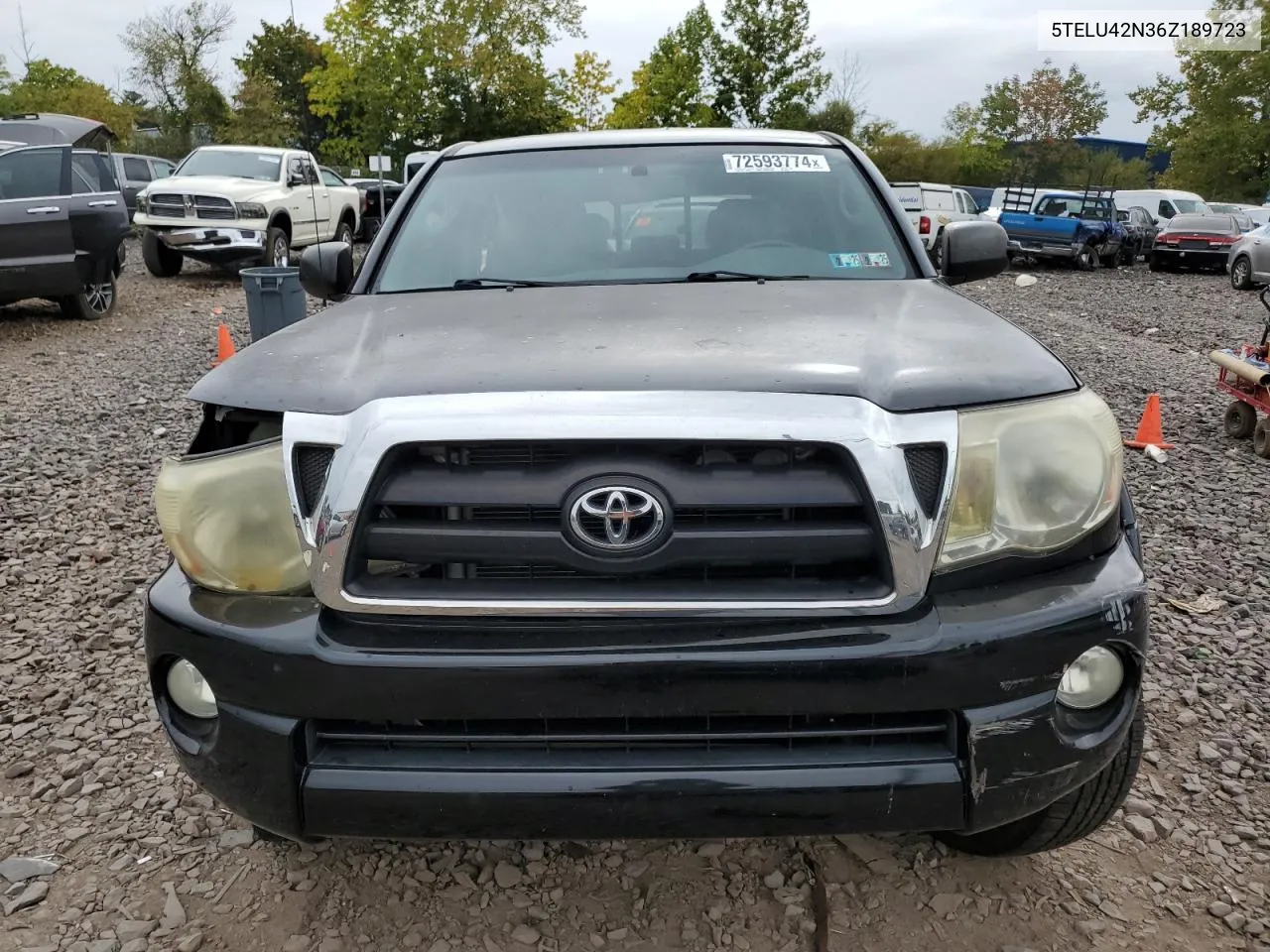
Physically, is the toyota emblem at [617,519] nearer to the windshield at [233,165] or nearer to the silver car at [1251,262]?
the windshield at [233,165]

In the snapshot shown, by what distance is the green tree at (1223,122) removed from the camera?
1654 inches

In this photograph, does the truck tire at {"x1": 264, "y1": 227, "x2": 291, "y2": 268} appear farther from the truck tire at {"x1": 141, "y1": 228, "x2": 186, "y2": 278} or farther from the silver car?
the silver car

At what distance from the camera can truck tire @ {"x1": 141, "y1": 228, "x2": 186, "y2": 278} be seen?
47.4ft

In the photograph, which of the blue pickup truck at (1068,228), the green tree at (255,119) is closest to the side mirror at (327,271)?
the blue pickup truck at (1068,228)

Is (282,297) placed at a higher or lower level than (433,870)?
higher

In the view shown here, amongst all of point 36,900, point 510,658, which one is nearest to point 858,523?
point 510,658

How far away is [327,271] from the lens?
3336 millimetres

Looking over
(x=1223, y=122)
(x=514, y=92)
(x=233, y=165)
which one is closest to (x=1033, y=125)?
(x=1223, y=122)

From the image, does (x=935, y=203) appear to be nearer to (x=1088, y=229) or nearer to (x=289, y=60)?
(x=1088, y=229)

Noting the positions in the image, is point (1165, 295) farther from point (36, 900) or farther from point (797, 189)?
point (36, 900)

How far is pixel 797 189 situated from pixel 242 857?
8.13 ft

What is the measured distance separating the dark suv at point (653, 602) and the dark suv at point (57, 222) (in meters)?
8.93

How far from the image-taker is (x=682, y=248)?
309 centimetres

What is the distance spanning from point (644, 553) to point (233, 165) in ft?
50.0
